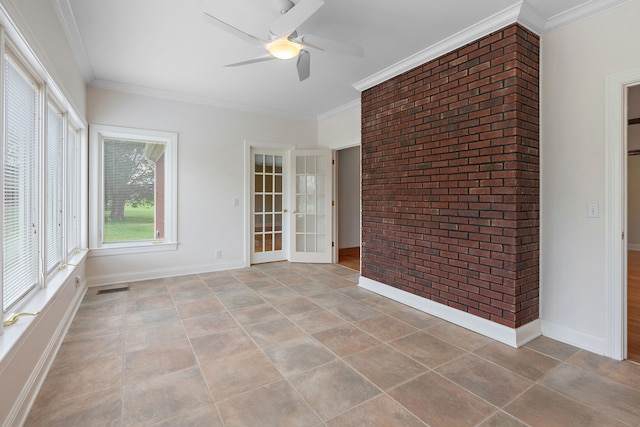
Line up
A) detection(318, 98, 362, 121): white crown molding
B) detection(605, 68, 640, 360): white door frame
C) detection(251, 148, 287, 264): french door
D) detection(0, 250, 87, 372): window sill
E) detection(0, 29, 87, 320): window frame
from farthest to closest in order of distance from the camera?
detection(251, 148, 287, 264): french door, detection(318, 98, 362, 121): white crown molding, detection(605, 68, 640, 360): white door frame, detection(0, 29, 87, 320): window frame, detection(0, 250, 87, 372): window sill

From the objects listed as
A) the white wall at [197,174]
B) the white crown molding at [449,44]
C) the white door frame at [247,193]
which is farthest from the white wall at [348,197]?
the white crown molding at [449,44]

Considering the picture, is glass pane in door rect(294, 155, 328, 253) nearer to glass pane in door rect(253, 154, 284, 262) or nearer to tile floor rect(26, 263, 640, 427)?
glass pane in door rect(253, 154, 284, 262)

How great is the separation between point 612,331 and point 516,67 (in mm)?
2051

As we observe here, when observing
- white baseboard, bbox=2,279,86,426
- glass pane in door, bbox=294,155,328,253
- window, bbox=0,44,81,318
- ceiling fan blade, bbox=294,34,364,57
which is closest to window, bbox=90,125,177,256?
window, bbox=0,44,81,318

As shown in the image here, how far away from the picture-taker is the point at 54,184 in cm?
281

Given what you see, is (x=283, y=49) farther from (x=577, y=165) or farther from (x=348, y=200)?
(x=348, y=200)

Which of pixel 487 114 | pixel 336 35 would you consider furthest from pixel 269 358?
pixel 336 35

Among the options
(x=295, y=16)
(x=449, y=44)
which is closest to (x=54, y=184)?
(x=295, y=16)

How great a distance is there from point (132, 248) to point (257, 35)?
3.12m

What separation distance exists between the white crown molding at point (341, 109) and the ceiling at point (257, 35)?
0.57 meters

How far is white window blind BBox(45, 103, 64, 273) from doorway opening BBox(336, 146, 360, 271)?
460cm

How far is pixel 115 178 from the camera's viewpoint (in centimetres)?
413

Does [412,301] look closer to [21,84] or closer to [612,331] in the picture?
[612,331]

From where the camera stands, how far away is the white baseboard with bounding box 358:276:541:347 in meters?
2.44
